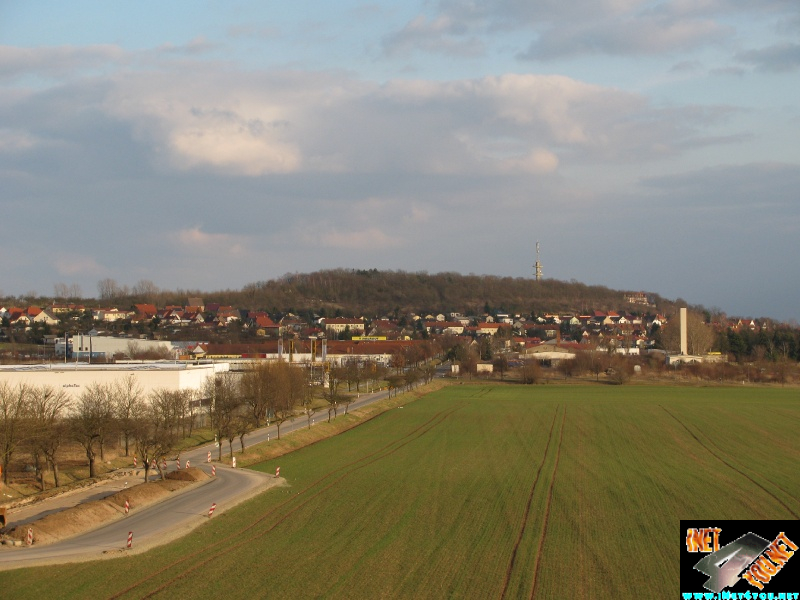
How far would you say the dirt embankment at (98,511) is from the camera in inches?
1017

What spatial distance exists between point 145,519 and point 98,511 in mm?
1677

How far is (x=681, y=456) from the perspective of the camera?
45.2m

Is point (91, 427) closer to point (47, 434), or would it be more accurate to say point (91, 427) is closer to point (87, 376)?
point (47, 434)

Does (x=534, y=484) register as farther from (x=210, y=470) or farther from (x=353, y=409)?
(x=353, y=409)

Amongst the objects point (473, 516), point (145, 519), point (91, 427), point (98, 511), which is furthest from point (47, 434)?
point (473, 516)

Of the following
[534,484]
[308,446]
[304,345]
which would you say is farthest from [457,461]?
[304,345]

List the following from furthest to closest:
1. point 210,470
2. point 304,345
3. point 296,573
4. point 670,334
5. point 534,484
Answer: point 670,334, point 304,345, point 210,470, point 534,484, point 296,573

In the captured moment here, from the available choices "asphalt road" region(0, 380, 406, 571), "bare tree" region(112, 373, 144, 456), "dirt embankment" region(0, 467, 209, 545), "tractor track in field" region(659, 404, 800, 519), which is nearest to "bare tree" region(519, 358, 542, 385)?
"tractor track in field" region(659, 404, 800, 519)

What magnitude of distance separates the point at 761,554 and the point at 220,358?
96777 mm

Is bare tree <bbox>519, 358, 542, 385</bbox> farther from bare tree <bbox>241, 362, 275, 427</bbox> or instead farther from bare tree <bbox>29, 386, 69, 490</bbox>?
bare tree <bbox>29, 386, 69, 490</bbox>

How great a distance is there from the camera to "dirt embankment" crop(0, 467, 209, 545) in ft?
84.8

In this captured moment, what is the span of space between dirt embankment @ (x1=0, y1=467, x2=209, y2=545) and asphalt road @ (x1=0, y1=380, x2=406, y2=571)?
45 centimetres

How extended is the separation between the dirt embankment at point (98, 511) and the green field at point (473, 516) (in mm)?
3728

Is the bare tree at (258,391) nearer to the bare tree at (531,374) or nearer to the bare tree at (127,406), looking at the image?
the bare tree at (127,406)
